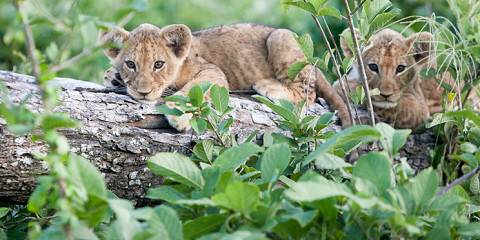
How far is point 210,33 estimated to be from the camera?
6555 mm

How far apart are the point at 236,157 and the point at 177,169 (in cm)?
27

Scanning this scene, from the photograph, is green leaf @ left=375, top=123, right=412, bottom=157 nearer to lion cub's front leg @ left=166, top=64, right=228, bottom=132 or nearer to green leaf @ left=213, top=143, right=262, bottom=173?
green leaf @ left=213, top=143, right=262, bottom=173

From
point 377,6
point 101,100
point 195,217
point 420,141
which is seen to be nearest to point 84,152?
point 101,100

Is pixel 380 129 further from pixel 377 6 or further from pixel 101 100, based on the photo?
pixel 101 100

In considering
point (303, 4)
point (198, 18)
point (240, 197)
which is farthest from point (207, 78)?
point (198, 18)

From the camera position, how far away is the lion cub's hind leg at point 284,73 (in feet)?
20.4

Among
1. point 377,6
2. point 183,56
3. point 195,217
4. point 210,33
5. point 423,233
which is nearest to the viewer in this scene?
point 423,233

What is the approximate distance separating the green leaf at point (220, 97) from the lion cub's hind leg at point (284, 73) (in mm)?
1962

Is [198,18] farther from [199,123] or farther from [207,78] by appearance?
[199,123]

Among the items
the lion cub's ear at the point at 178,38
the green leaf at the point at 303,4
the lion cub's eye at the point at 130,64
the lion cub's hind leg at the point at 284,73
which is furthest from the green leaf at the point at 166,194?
the lion cub's hind leg at the point at 284,73

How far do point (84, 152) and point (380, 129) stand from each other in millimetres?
1664

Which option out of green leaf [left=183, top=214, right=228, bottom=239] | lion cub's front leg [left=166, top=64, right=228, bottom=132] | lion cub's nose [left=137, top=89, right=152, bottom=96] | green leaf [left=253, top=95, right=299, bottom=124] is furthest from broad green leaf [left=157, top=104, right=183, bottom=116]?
lion cub's front leg [left=166, top=64, right=228, bottom=132]

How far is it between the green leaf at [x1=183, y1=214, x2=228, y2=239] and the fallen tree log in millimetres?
1358

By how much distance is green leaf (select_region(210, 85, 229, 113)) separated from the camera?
4.17m
